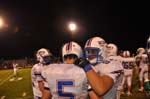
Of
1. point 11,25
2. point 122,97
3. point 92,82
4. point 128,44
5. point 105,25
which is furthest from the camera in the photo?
point 11,25

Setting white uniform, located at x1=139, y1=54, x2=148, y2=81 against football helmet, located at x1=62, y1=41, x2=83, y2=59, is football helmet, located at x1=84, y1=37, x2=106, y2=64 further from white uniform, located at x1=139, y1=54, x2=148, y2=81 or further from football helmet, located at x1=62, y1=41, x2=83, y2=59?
white uniform, located at x1=139, y1=54, x2=148, y2=81

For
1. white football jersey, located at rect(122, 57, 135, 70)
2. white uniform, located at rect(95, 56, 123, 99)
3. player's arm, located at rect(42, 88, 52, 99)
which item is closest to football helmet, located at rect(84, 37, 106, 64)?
white uniform, located at rect(95, 56, 123, 99)

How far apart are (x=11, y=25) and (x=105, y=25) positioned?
18.7m

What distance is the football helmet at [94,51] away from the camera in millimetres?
5125

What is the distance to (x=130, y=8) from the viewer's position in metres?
60.7

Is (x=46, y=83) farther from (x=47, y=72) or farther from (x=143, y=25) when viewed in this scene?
(x=143, y=25)

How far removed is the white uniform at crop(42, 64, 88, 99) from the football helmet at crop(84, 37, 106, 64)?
408mm

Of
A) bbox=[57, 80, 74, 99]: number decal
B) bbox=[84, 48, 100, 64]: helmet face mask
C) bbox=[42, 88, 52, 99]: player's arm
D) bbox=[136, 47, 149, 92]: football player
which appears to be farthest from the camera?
bbox=[136, 47, 149, 92]: football player

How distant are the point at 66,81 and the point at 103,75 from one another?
0.49 metres

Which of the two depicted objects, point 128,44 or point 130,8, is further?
point 130,8

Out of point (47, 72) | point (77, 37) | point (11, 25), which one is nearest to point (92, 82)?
point (47, 72)

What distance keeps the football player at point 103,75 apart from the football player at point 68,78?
130 mm

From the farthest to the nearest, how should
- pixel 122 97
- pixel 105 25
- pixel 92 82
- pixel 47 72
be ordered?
pixel 105 25 → pixel 122 97 → pixel 47 72 → pixel 92 82

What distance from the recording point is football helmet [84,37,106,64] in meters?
5.12
